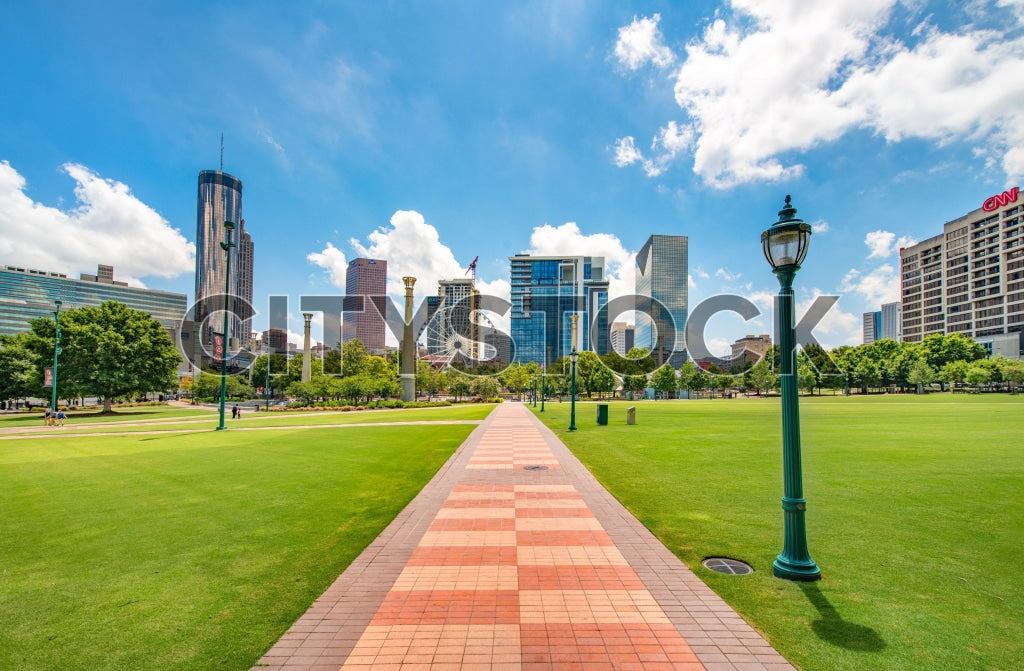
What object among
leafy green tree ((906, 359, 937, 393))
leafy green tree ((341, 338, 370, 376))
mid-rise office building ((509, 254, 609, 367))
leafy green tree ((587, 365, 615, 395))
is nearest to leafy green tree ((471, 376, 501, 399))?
leafy green tree ((341, 338, 370, 376))

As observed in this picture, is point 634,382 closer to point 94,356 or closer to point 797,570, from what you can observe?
point 94,356

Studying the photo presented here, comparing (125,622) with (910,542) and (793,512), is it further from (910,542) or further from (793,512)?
(910,542)

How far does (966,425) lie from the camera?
76.4 ft

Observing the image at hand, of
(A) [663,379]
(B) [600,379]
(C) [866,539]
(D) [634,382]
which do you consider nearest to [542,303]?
(D) [634,382]

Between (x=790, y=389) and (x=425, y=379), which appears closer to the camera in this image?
(x=790, y=389)

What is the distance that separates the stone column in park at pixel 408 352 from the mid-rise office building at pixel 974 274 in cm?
12992

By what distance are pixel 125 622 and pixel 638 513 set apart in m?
7.74

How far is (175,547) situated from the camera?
7113mm

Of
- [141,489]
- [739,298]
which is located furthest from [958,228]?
[141,489]

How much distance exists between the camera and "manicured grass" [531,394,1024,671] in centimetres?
448

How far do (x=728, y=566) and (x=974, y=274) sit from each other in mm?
154394

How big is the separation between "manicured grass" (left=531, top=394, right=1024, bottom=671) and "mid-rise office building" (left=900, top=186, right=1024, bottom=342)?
425ft

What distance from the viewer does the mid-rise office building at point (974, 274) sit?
334ft

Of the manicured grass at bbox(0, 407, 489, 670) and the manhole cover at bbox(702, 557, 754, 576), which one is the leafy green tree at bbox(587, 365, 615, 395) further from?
the manhole cover at bbox(702, 557, 754, 576)
